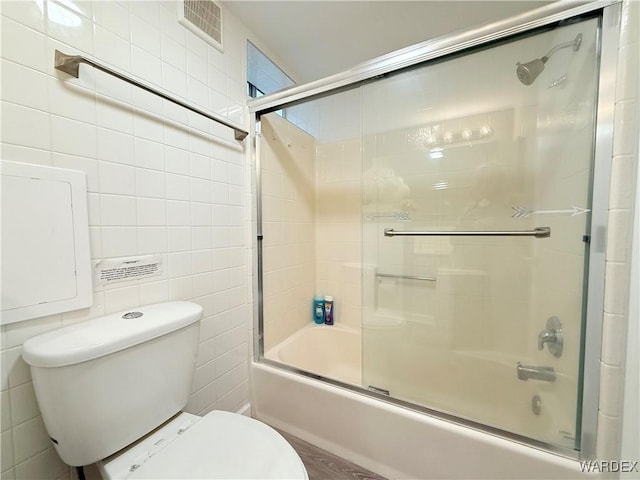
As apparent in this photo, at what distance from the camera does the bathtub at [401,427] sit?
0.85 m

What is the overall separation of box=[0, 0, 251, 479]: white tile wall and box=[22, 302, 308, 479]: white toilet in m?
0.13

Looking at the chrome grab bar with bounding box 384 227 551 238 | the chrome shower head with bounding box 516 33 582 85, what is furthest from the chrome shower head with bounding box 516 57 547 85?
the chrome grab bar with bounding box 384 227 551 238

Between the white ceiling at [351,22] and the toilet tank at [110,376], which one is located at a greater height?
the white ceiling at [351,22]

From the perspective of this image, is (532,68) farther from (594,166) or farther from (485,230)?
(485,230)

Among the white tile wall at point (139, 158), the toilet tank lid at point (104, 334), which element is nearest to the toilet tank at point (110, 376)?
the toilet tank lid at point (104, 334)

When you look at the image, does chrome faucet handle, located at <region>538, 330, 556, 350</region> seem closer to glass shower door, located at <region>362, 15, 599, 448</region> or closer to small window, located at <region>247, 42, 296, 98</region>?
glass shower door, located at <region>362, 15, 599, 448</region>

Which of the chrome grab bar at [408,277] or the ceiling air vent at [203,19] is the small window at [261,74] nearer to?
the ceiling air vent at [203,19]

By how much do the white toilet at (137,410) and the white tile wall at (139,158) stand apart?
5.0 inches

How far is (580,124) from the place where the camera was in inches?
35.0

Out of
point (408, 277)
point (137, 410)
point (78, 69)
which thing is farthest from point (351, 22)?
point (137, 410)

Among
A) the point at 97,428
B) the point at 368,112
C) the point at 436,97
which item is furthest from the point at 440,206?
the point at 97,428

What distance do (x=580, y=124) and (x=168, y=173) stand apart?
154cm

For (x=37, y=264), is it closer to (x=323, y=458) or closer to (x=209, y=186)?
(x=209, y=186)

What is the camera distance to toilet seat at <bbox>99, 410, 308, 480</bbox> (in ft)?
2.11
